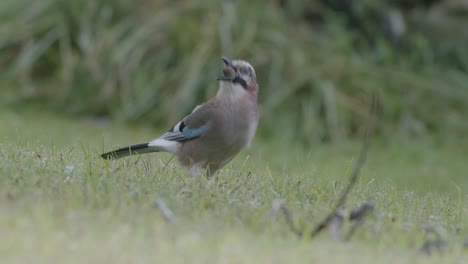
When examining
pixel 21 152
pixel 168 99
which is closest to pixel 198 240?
pixel 21 152

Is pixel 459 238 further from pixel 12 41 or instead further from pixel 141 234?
pixel 12 41

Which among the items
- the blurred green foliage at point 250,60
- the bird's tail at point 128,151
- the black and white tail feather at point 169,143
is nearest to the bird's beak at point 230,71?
the black and white tail feather at point 169,143

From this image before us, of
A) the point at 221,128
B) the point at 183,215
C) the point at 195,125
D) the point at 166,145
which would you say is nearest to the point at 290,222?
the point at 183,215

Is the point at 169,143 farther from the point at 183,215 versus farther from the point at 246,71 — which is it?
the point at 183,215

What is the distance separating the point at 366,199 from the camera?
6.55m

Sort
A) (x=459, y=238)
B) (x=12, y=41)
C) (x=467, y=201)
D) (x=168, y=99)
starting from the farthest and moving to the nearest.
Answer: (x=12, y=41)
(x=168, y=99)
(x=467, y=201)
(x=459, y=238)

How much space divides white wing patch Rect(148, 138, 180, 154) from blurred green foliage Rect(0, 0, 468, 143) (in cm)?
541

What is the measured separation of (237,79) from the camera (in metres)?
7.74

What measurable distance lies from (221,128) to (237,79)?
18.5 inches

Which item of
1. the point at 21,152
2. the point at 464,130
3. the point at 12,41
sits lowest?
the point at 464,130

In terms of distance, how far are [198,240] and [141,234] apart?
0.29 m

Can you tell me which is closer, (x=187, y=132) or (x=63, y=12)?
(x=187, y=132)

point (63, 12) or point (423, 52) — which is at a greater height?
point (63, 12)

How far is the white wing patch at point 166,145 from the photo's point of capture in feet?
26.0
